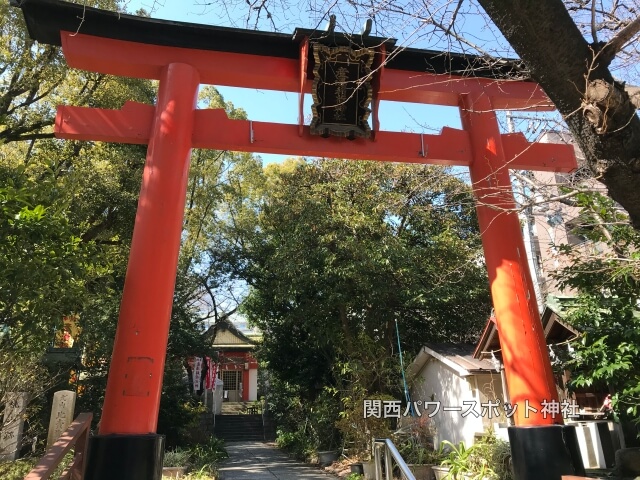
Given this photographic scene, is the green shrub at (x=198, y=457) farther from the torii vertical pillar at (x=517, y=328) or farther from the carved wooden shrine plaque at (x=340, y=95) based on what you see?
the carved wooden shrine plaque at (x=340, y=95)

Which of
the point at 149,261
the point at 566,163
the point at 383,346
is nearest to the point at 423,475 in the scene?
the point at 383,346

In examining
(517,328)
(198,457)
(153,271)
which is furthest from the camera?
(198,457)

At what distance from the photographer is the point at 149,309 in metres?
4.29

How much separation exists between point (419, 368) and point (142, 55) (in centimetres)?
971

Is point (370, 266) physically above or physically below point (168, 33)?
below

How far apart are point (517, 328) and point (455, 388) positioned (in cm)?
602

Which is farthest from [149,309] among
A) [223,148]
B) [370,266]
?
[370,266]

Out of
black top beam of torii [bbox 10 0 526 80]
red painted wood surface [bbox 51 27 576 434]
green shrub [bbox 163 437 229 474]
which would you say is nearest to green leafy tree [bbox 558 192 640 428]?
red painted wood surface [bbox 51 27 576 434]

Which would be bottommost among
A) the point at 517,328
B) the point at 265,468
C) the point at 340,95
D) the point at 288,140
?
the point at 265,468

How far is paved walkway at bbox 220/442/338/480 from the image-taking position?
10.6 metres

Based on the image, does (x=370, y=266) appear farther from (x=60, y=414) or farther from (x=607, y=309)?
(x=60, y=414)

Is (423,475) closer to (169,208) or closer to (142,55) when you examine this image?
(169,208)

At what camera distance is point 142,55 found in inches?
211

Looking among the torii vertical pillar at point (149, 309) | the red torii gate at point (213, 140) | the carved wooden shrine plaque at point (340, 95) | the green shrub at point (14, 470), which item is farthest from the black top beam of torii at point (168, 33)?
the green shrub at point (14, 470)
